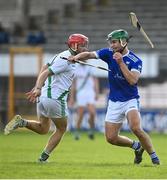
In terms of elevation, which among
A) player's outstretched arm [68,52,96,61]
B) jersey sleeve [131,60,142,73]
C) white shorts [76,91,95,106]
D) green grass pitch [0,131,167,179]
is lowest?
white shorts [76,91,95,106]

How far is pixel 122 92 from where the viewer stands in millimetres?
13969

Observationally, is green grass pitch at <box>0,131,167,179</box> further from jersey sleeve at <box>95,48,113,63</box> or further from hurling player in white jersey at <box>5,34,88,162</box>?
jersey sleeve at <box>95,48,113,63</box>

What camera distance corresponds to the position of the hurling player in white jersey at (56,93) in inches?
558

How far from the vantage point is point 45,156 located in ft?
47.1

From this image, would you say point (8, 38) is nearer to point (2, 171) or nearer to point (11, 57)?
point (11, 57)

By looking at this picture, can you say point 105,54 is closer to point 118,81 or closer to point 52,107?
point 118,81

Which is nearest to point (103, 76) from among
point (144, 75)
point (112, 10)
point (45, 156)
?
point (144, 75)

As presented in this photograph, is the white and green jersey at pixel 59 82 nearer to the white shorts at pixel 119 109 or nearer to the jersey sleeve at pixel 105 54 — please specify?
the jersey sleeve at pixel 105 54

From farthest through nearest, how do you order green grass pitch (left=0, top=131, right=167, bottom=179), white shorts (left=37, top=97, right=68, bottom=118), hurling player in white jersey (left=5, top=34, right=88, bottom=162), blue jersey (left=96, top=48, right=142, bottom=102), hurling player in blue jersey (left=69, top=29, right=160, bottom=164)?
white shorts (left=37, top=97, right=68, bottom=118) < hurling player in white jersey (left=5, top=34, right=88, bottom=162) < blue jersey (left=96, top=48, right=142, bottom=102) < hurling player in blue jersey (left=69, top=29, right=160, bottom=164) < green grass pitch (left=0, top=131, right=167, bottom=179)

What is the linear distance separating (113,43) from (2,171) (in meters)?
2.79

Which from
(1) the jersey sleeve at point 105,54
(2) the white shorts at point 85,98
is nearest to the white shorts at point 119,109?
(1) the jersey sleeve at point 105,54

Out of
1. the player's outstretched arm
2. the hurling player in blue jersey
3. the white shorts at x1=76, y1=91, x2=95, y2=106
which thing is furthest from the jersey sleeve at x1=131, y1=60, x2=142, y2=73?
the white shorts at x1=76, y1=91, x2=95, y2=106

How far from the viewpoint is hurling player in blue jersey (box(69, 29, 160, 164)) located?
1366 centimetres

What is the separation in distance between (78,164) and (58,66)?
1.67m
